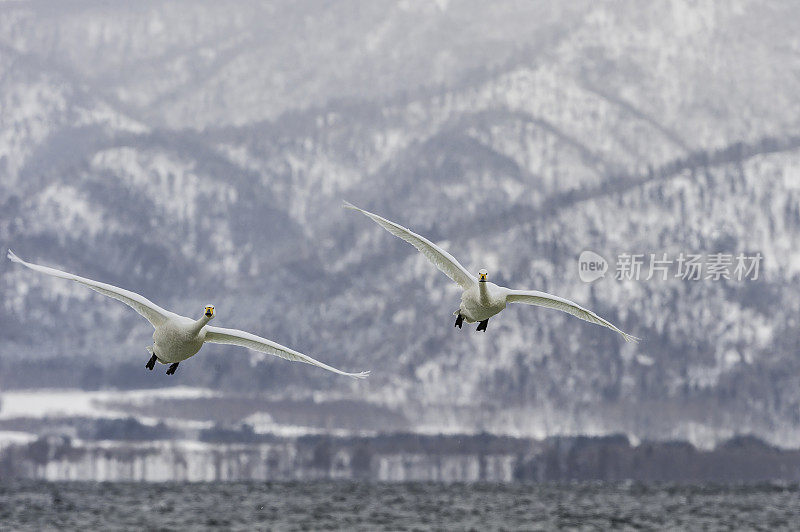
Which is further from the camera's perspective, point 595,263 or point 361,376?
point 595,263

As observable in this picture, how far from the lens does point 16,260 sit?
47188mm

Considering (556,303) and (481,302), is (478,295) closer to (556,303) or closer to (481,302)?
(481,302)

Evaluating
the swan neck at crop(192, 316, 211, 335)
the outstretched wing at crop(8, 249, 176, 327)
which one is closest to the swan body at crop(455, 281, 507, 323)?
the swan neck at crop(192, 316, 211, 335)

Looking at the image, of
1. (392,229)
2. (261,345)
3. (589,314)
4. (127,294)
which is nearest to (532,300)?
(589,314)

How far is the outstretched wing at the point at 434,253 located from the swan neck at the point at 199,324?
6786 mm

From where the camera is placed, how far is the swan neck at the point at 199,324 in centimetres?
4669

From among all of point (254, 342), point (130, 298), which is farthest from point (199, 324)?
point (130, 298)

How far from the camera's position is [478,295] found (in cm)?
4978

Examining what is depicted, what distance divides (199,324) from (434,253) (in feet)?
30.6

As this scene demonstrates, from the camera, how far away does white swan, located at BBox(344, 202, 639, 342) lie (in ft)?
163

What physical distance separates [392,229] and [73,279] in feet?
36.6

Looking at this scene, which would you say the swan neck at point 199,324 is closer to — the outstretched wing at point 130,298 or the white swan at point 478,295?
the outstretched wing at point 130,298

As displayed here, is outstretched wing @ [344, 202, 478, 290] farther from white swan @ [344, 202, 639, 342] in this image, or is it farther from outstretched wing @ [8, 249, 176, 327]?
outstretched wing @ [8, 249, 176, 327]

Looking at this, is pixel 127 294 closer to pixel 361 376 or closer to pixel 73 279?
pixel 73 279
